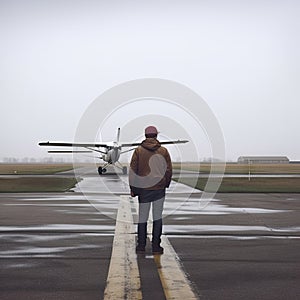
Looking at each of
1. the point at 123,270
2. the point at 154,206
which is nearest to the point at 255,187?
the point at 154,206

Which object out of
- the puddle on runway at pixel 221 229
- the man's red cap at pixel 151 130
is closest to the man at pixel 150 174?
the man's red cap at pixel 151 130

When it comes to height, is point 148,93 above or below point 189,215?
above

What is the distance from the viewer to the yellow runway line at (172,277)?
5.90 meters

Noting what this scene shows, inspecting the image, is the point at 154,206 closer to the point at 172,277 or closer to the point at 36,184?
the point at 172,277

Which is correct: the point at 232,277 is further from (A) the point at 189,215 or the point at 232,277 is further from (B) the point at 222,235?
(A) the point at 189,215

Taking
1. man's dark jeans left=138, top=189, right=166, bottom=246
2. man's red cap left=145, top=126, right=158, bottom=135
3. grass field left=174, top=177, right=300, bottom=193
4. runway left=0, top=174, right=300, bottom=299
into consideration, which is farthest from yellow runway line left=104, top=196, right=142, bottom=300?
grass field left=174, top=177, right=300, bottom=193

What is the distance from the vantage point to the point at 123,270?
725cm

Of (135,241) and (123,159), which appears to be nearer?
(135,241)

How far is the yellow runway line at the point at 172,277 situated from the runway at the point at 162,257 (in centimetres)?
3

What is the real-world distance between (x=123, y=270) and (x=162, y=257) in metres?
1.22

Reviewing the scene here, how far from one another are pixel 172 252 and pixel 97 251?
1162 millimetres

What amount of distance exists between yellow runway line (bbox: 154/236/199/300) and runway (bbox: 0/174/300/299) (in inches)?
1.4

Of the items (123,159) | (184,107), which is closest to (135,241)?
(184,107)

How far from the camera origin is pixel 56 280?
659cm
